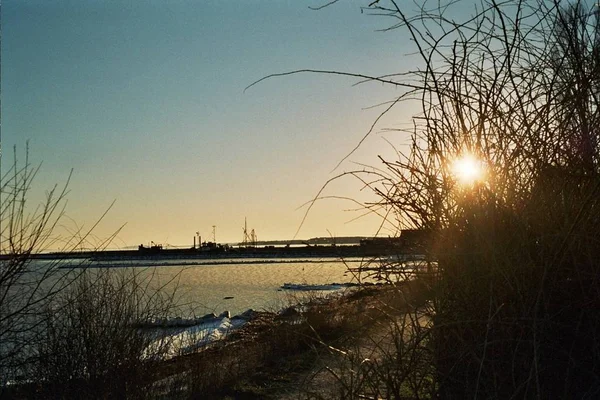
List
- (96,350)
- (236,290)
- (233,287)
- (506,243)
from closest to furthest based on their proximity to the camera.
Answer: (506,243) → (96,350) → (236,290) → (233,287)

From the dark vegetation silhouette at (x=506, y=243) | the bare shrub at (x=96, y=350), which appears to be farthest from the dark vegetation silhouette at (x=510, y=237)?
the bare shrub at (x=96, y=350)

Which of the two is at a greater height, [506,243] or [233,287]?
[506,243]

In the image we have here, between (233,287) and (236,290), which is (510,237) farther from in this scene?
(233,287)

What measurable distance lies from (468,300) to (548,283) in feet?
1.03

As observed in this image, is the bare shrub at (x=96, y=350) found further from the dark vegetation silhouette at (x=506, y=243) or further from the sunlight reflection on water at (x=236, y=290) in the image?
the dark vegetation silhouette at (x=506, y=243)

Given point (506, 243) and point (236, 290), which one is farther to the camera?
point (236, 290)

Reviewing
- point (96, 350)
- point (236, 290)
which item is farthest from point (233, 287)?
point (96, 350)

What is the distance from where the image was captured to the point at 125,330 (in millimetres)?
7949

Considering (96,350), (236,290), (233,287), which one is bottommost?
(236,290)

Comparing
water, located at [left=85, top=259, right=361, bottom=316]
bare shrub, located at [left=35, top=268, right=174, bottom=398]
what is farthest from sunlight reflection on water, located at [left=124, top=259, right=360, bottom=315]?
bare shrub, located at [left=35, top=268, right=174, bottom=398]

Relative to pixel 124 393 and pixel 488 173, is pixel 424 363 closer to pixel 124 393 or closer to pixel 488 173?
pixel 488 173

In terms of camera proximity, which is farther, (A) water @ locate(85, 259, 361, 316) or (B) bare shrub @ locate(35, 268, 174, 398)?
(A) water @ locate(85, 259, 361, 316)

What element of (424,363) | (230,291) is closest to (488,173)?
(424,363)

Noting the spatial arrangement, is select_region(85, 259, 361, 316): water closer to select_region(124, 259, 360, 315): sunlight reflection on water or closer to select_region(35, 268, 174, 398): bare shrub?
select_region(124, 259, 360, 315): sunlight reflection on water
